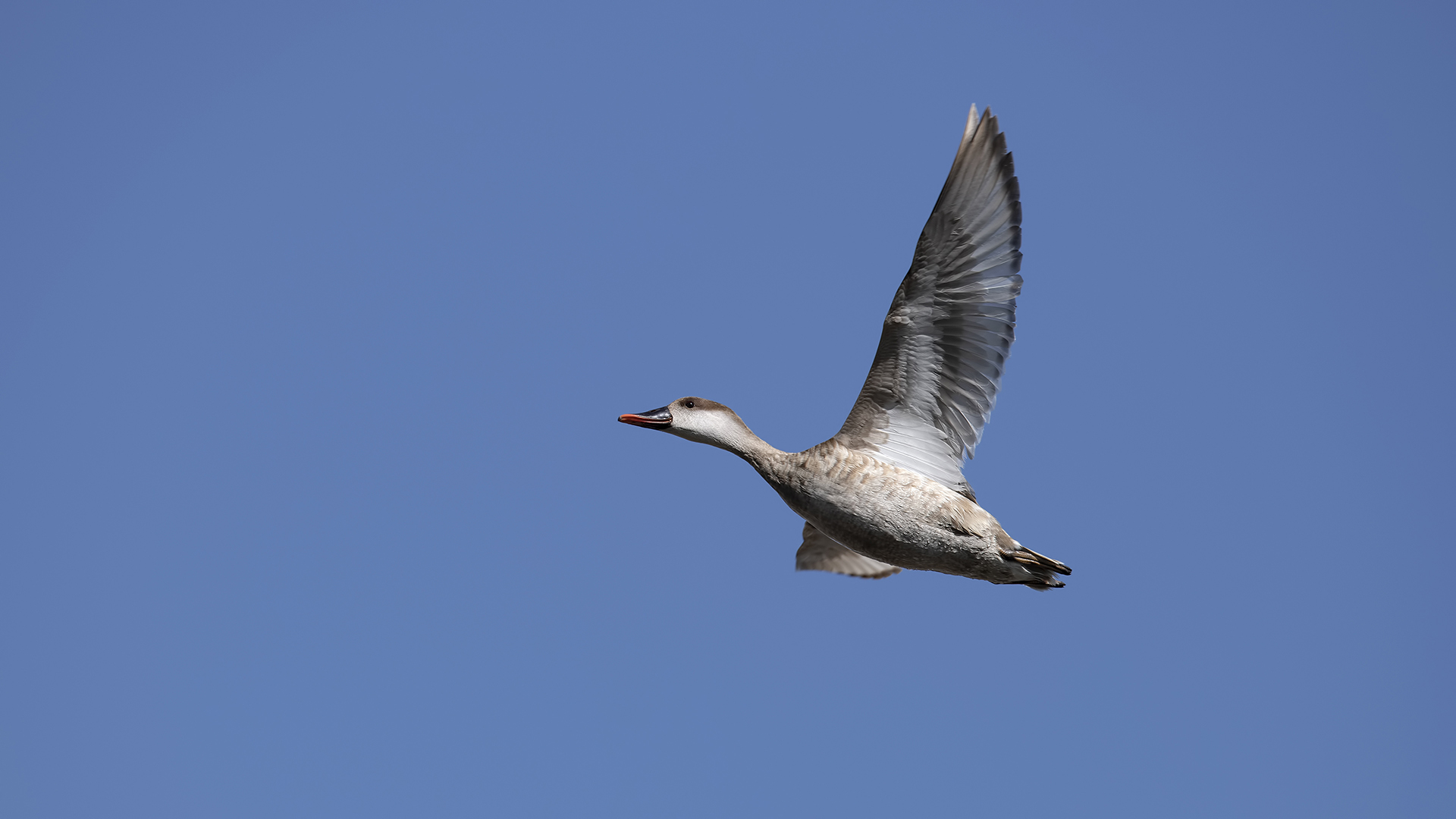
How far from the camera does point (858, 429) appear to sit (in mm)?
9969

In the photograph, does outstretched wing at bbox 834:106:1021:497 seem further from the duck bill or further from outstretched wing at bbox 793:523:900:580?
outstretched wing at bbox 793:523:900:580

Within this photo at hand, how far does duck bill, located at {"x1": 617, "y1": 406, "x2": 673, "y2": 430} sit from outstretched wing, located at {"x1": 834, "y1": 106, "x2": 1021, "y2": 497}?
1692 mm

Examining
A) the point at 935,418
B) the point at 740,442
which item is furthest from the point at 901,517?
the point at 740,442

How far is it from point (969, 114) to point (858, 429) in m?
3.08

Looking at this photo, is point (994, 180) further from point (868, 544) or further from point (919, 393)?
point (868, 544)

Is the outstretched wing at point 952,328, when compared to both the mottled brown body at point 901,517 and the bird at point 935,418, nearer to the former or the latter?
the bird at point 935,418

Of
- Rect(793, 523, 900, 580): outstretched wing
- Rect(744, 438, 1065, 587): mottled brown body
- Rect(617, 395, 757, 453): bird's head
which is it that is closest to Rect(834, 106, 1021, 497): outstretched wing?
Rect(744, 438, 1065, 587): mottled brown body

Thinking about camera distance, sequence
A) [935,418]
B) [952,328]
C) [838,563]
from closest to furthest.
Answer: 1. [952,328]
2. [935,418]
3. [838,563]

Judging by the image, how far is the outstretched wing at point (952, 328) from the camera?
9109 mm

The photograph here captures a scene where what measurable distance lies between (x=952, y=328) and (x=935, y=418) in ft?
3.07

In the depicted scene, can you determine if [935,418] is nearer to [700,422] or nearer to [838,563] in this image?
[700,422]

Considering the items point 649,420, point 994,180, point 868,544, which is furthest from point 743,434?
point 994,180

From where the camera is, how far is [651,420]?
10203mm

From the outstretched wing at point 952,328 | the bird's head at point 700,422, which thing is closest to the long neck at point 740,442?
the bird's head at point 700,422
